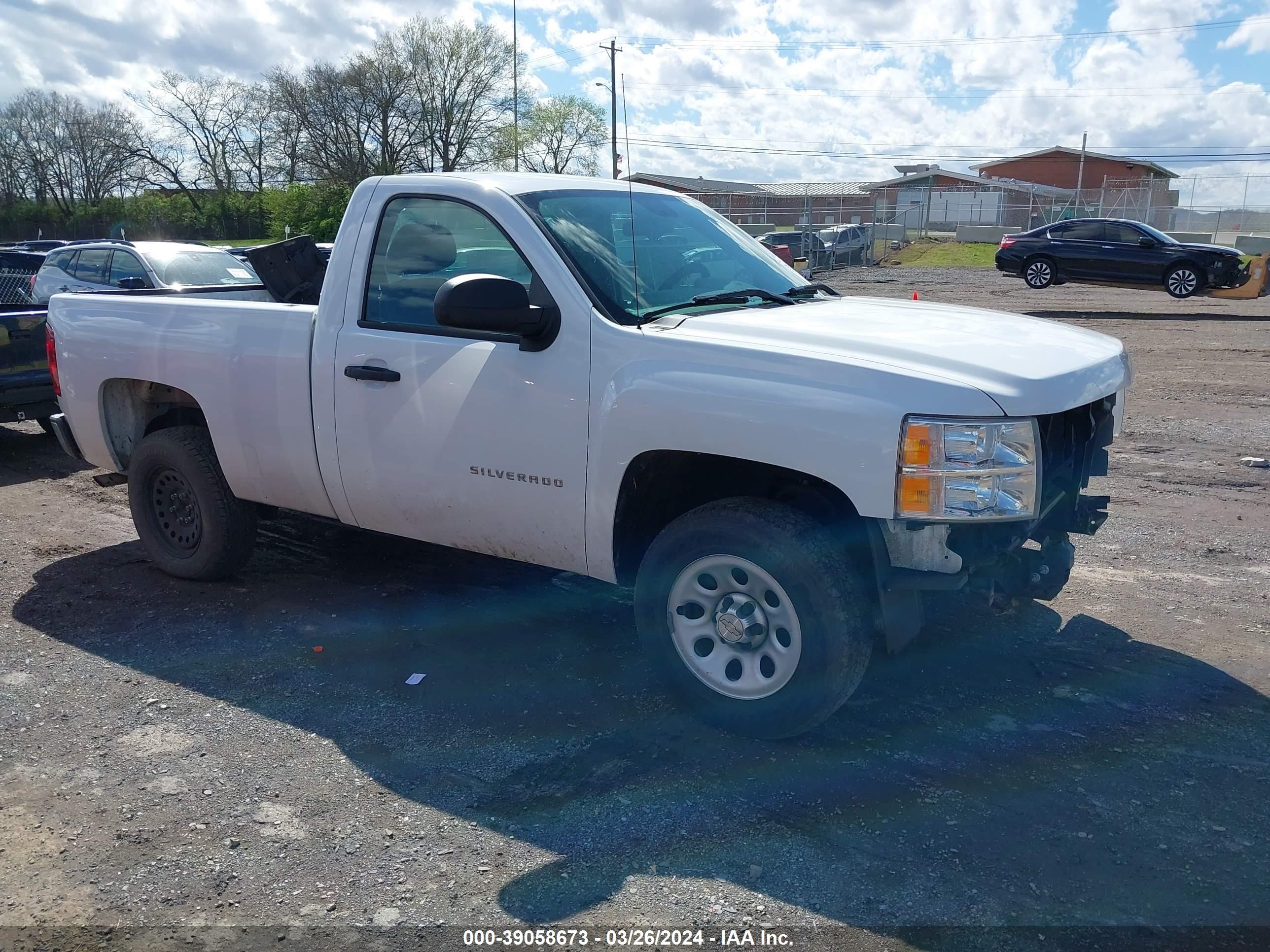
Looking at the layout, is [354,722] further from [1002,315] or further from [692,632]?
[1002,315]

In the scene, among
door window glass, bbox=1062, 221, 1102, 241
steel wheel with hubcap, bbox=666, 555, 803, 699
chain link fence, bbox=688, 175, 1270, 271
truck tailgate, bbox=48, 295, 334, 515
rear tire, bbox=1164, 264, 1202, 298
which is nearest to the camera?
steel wheel with hubcap, bbox=666, 555, 803, 699

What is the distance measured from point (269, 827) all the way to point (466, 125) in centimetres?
5369

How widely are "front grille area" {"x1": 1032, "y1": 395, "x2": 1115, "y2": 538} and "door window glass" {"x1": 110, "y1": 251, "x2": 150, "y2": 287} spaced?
12.2 metres

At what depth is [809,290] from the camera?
496cm

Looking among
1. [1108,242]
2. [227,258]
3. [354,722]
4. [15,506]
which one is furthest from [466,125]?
[354,722]

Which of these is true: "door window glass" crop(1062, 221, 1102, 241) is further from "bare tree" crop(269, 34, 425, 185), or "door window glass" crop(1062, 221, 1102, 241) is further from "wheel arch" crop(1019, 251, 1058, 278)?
"bare tree" crop(269, 34, 425, 185)

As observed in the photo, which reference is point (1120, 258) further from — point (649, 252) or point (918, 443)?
point (918, 443)

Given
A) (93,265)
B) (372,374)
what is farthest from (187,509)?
(93,265)

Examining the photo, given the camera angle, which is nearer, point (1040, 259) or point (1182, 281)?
point (1182, 281)

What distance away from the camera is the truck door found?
4.07 m

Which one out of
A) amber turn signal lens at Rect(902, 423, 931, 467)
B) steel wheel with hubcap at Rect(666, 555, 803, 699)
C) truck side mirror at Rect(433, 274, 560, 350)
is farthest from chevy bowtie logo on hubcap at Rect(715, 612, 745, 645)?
truck side mirror at Rect(433, 274, 560, 350)

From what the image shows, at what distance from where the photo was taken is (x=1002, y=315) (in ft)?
16.0

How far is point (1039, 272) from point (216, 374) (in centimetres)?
2152

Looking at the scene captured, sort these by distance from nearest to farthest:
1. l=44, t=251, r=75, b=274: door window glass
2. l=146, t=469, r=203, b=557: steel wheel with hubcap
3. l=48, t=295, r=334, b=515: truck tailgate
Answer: l=48, t=295, r=334, b=515: truck tailgate < l=146, t=469, r=203, b=557: steel wheel with hubcap < l=44, t=251, r=75, b=274: door window glass
